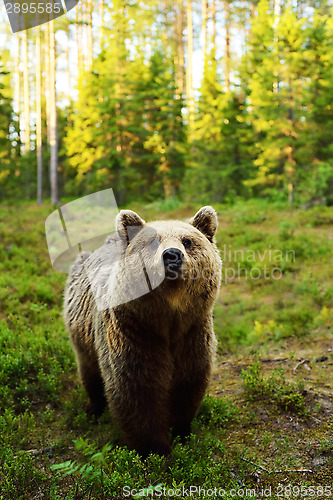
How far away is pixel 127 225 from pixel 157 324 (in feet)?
2.81

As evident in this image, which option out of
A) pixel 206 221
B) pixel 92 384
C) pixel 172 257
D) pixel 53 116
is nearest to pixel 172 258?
pixel 172 257

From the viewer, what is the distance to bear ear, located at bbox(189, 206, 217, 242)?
134 inches

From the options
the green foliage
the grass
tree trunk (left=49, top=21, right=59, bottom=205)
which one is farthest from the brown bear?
tree trunk (left=49, top=21, right=59, bottom=205)

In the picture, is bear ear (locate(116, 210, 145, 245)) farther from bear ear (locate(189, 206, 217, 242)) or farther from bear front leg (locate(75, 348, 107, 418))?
bear front leg (locate(75, 348, 107, 418))

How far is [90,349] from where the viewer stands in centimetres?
432

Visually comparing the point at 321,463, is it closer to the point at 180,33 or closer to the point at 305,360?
the point at 305,360

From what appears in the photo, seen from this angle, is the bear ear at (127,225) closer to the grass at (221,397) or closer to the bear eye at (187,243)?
the bear eye at (187,243)

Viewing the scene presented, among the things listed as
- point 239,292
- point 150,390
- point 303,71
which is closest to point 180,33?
point 303,71

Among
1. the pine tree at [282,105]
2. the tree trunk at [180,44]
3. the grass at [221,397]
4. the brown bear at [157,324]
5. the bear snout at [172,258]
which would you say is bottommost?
the grass at [221,397]

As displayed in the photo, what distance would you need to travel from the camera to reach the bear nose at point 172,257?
2668mm

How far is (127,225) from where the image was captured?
328 centimetres

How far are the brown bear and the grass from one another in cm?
31

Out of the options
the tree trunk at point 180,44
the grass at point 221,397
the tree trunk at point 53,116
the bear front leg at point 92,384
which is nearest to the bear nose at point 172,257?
the grass at point 221,397

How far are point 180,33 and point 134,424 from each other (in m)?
25.3
